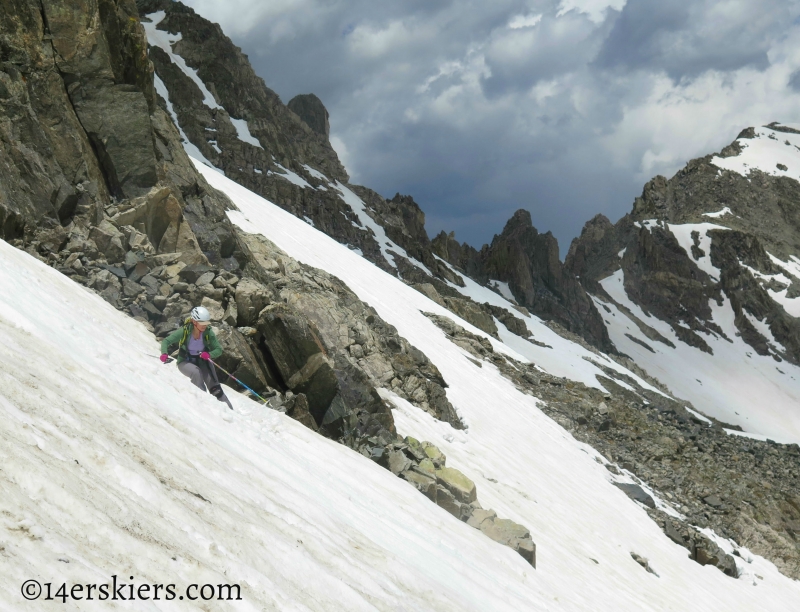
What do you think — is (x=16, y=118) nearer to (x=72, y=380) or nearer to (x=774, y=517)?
(x=72, y=380)

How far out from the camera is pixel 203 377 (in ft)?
32.1

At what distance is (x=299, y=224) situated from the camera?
38.3 metres

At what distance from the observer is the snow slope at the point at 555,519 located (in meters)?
10.0

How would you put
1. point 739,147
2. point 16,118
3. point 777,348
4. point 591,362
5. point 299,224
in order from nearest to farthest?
point 16,118 < point 299,224 < point 591,362 < point 777,348 < point 739,147

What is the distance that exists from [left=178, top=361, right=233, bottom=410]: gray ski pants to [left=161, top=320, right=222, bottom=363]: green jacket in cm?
20

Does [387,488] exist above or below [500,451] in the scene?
below

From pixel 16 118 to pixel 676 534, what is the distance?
67.6ft

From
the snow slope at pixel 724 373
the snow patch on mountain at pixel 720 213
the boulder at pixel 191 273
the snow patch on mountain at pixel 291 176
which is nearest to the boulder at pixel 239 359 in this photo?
the boulder at pixel 191 273

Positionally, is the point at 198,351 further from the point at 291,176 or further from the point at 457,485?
the point at 291,176

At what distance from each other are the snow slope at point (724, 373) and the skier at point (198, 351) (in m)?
89.3

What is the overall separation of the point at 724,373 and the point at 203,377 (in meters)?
113

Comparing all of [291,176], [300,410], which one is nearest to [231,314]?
[300,410]

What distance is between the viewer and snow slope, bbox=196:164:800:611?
10.0 m

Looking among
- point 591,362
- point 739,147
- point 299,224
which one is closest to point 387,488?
point 299,224
